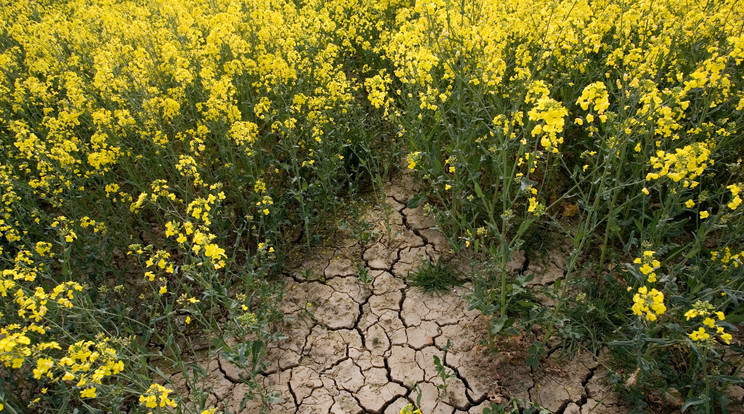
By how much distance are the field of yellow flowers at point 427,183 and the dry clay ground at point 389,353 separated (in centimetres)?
22

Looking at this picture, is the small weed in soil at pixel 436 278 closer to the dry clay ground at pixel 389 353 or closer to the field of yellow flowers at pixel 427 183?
the dry clay ground at pixel 389 353

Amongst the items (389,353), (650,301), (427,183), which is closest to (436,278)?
(389,353)

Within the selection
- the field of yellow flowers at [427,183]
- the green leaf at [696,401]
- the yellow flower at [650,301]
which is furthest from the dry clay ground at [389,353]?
the yellow flower at [650,301]

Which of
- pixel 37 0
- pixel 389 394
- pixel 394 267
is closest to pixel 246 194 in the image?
pixel 394 267

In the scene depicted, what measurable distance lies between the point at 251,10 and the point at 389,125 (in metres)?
2.05

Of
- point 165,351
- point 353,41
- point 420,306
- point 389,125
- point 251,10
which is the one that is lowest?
point 165,351

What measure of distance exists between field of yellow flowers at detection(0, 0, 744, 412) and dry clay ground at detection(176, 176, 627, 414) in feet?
0.72

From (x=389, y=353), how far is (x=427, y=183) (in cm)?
174

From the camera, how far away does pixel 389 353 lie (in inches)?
122

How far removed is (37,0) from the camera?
687cm

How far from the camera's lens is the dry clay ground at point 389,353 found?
276 centimetres

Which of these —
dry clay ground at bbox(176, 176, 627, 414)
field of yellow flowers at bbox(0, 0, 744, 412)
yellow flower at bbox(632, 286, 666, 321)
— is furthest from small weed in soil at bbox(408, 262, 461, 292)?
yellow flower at bbox(632, 286, 666, 321)

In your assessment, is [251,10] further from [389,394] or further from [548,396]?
[548,396]

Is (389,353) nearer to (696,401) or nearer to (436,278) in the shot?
(436,278)
